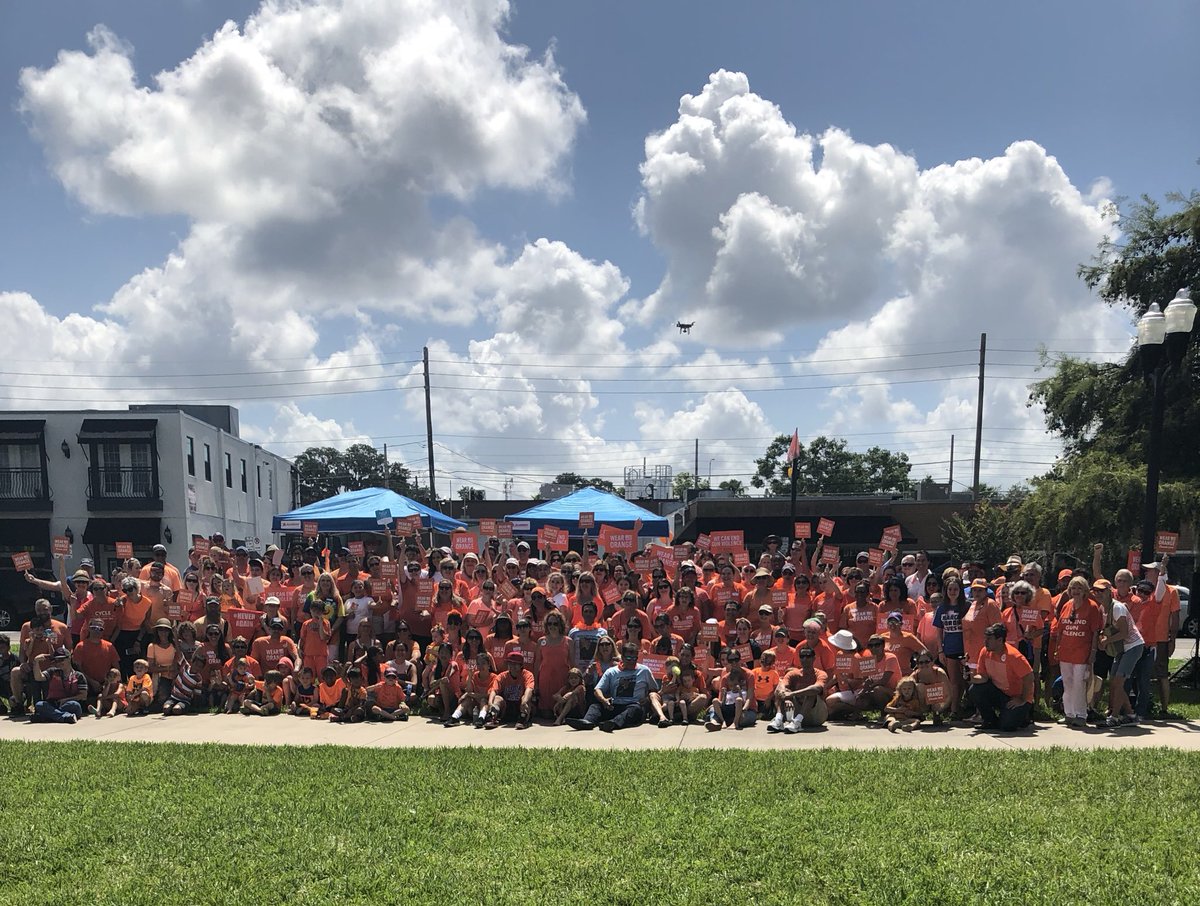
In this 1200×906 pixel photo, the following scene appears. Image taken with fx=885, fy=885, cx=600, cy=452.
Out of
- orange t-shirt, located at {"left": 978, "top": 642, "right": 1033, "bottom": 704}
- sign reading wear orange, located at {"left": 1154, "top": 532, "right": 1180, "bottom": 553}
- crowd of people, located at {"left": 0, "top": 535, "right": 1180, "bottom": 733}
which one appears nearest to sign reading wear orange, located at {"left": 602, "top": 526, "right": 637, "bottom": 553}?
crowd of people, located at {"left": 0, "top": 535, "right": 1180, "bottom": 733}

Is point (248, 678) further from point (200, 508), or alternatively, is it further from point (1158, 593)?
point (200, 508)

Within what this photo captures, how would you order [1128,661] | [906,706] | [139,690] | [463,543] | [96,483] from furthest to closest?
[96,483] → [463,543] → [139,690] → [906,706] → [1128,661]

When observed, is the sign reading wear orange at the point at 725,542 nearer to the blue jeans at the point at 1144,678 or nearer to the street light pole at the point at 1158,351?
the street light pole at the point at 1158,351

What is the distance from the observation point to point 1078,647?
29.4 ft

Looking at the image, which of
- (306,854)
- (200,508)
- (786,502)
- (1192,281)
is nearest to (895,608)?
(306,854)

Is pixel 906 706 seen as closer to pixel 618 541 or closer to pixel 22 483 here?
pixel 618 541

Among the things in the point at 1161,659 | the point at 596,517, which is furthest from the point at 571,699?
the point at 596,517

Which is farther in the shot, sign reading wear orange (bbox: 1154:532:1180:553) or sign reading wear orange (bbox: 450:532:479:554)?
sign reading wear orange (bbox: 450:532:479:554)

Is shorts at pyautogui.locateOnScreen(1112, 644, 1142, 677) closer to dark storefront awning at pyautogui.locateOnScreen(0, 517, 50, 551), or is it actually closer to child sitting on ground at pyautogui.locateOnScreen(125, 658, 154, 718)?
child sitting on ground at pyautogui.locateOnScreen(125, 658, 154, 718)

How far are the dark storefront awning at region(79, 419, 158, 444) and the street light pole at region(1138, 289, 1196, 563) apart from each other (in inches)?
1239

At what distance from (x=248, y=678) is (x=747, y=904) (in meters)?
7.87

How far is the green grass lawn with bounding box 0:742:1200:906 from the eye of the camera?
474 cm

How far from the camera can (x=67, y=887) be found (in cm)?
486

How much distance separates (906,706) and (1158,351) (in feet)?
17.0
